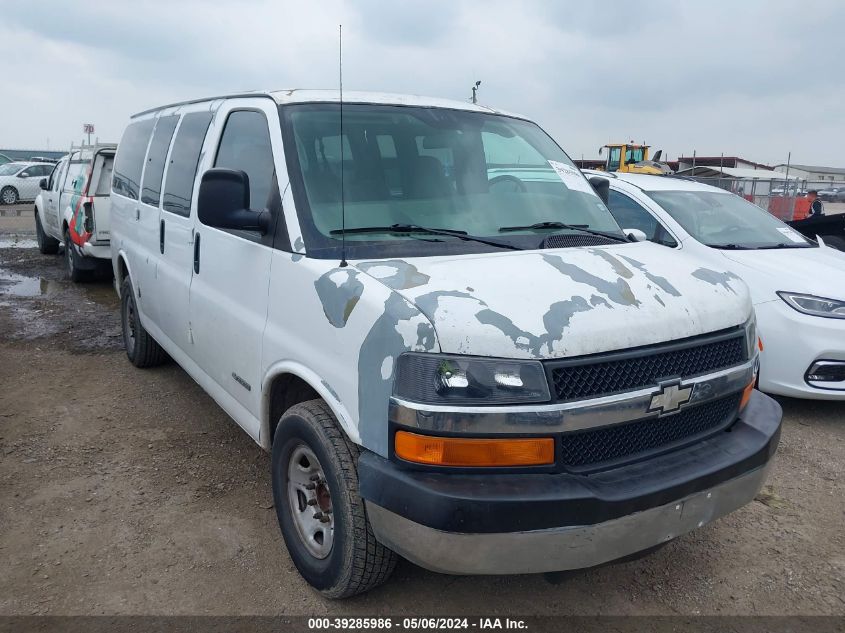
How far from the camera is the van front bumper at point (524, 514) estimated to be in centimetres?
220

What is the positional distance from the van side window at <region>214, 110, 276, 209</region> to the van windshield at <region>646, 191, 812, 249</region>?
4134 mm

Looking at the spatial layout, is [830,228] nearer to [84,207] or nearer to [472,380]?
[472,380]

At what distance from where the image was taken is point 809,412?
5.30 meters

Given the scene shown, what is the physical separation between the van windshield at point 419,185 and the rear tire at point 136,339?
306cm

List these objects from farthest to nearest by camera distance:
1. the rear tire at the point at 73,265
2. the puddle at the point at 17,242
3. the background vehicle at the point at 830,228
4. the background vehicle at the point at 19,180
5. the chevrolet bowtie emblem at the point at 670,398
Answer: the background vehicle at the point at 19,180 < the puddle at the point at 17,242 < the rear tire at the point at 73,265 < the background vehicle at the point at 830,228 < the chevrolet bowtie emblem at the point at 670,398

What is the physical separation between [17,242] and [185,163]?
42.0 feet

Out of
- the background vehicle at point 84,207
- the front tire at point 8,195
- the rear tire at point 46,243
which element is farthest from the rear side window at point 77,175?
the front tire at point 8,195

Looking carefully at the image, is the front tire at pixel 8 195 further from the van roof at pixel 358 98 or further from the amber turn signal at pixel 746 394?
the amber turn signal at pixel 746 394

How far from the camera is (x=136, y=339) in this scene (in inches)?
227

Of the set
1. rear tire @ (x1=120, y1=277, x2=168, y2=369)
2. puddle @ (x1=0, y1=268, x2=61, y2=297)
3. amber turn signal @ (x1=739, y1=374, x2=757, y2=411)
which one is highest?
amber turn signal @ (x1=739, y1=374, x2=757, y2=411)

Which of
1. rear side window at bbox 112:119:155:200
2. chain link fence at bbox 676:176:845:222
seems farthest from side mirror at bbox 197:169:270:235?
chain link fence at bbox 676:176:845:222

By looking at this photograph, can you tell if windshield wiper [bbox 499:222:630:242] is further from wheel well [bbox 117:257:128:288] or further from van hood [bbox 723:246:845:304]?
wheel well [bbox 117:257:128:288]

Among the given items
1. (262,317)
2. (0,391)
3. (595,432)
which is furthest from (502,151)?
(0,391)

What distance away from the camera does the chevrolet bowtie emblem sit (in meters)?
2.46
